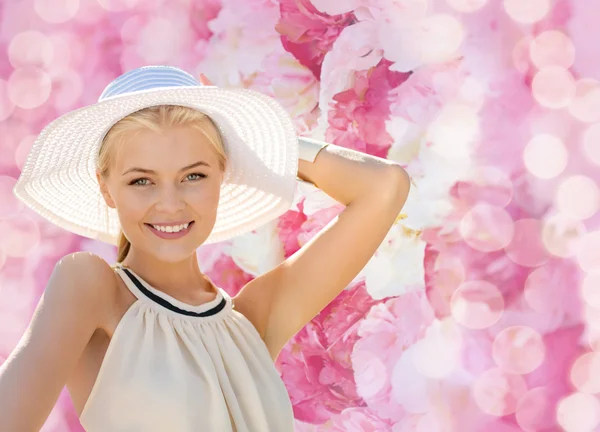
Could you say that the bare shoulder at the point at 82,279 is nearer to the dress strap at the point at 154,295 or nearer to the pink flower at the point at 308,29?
the dress strap at the point at 154,295

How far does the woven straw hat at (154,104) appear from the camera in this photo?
5.68ft

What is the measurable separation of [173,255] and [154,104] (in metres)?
0.30

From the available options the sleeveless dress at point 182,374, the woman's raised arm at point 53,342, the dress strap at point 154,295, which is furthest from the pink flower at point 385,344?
the woman's raised arm at point 53,342

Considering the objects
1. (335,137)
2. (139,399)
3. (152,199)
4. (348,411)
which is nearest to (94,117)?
(152,199)

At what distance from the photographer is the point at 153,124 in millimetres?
1698

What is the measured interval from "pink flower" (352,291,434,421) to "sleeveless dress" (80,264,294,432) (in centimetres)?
82

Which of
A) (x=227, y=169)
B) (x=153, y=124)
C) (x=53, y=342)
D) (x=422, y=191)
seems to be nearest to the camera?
(x=53, y=342)

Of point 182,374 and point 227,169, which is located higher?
point 227,169

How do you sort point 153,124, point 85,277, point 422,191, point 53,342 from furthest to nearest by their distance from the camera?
point 422,191
point 153,124
point 85,277
point 53,342

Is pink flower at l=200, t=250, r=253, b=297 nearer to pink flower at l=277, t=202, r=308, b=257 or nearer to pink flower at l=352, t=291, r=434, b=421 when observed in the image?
pink flower at l=277, t=202, r=308, b=257

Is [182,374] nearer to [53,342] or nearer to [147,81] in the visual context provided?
[53,342]

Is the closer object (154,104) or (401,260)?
(154,104)

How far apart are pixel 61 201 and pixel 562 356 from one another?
1.55m

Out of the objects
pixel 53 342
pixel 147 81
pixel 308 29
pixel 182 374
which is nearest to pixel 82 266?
pixel 53 342
